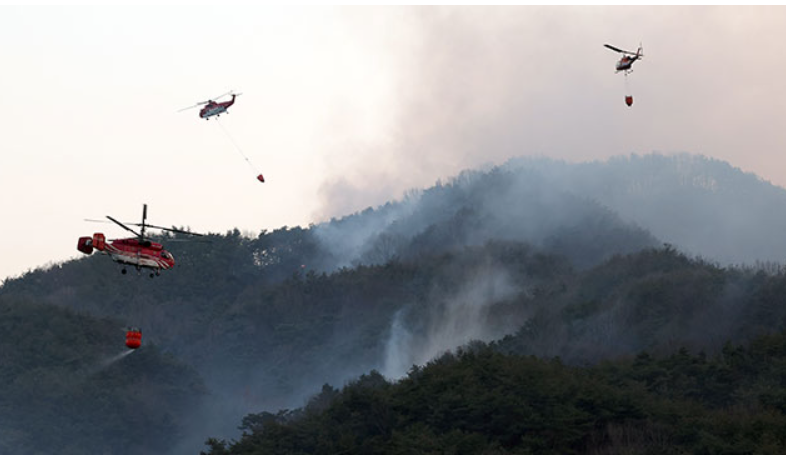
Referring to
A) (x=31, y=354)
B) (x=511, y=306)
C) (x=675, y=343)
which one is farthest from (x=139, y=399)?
(x=675, y=343)

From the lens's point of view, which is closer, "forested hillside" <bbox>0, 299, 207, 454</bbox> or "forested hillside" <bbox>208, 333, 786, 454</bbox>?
"forested hillside" <bbox>208, 333, 786, 454</bbox>

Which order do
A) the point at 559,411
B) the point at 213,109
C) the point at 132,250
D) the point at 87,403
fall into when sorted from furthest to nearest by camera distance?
the point at 87,403
the point at 213,109
the point at 559,411
the point at 132,250

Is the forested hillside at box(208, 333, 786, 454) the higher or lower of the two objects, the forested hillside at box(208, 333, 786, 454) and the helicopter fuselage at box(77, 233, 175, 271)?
the lower

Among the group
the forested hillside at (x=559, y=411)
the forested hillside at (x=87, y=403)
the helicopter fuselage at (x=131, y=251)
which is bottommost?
the forested hillside at (x=559, y=411)

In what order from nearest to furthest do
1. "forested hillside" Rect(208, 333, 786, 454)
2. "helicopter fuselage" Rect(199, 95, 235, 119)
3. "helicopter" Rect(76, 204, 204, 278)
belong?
"helicopter" Rect(76, 204, 204, 278)
"forested hillside" Rect(208, 333, 786, 454)
"helicopter fuselage" Rect(199, 95, 235, 119)

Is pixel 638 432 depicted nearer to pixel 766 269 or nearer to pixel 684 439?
pixel 684 439

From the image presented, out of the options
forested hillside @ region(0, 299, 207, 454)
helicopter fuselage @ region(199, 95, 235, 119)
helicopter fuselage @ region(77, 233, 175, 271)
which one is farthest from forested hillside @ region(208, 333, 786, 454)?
forested hillside @ region(0, 299, 207, 454)

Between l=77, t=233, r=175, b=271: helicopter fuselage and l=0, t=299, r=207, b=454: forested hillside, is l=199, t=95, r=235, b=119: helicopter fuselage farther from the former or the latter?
l=0, t=299, r=207, b=454: forested hillside

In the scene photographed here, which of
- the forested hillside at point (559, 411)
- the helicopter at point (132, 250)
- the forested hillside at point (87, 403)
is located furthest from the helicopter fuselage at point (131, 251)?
the forested hillside at point (87, 403)

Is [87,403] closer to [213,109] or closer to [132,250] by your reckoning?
[213,109]

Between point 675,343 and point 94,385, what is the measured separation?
84.2 metres

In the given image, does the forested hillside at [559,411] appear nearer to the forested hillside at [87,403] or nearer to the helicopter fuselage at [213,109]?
the helicopter fuselage at [213,109]

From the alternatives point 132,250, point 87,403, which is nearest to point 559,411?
point 132,250

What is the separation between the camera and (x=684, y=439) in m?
104
